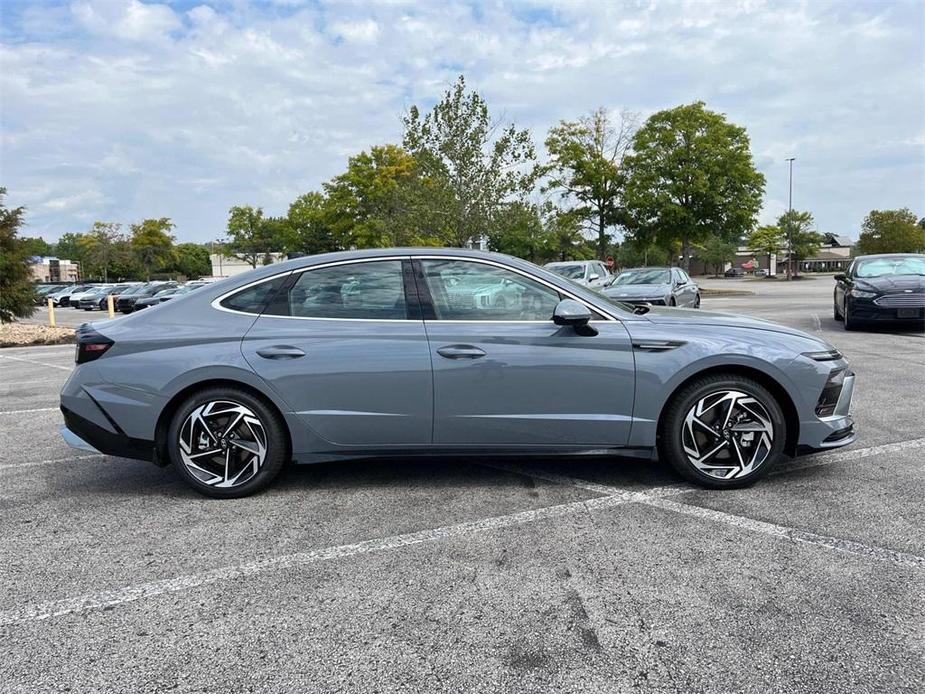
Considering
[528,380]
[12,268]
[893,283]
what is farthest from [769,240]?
[528,380]

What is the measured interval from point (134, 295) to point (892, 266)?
106 feet

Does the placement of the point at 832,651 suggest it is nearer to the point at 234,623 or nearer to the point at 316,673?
the point at 316,673

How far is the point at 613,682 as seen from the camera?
2.27 metres

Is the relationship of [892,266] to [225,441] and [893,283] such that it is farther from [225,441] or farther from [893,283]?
[225,441]


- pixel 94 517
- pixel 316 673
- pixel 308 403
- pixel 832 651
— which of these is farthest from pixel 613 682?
pixel 94 517

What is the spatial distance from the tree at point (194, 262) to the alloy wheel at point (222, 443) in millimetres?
98654

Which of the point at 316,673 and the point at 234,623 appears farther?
the point at 234,623

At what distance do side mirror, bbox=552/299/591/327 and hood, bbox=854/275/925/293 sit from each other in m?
10.3

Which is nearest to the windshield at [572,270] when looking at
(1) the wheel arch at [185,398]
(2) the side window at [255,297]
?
(2) the side window at [255,297]

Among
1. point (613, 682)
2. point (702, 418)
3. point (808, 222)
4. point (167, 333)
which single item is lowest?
point (613, 682)

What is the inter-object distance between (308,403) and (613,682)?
239cm

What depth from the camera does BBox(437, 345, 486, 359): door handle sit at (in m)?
3.96

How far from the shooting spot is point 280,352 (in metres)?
4.01

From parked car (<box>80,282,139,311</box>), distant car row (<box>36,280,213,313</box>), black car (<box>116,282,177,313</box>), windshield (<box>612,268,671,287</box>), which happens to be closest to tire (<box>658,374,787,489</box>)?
windshield (<box>612,268,671,287</box>)
